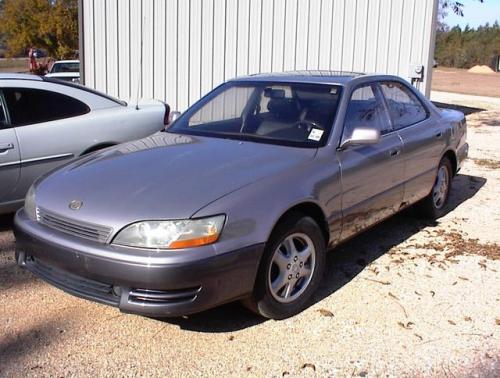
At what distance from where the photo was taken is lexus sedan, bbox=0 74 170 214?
514cm

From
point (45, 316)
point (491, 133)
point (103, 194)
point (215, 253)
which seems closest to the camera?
point (215, 253)

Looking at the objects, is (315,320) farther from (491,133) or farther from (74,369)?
(491,133)

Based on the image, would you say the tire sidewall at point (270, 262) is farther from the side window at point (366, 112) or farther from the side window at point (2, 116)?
the side window at point (2, 116)

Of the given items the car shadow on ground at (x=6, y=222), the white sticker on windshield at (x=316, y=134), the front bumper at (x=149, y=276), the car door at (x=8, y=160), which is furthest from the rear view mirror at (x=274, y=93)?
the car shadow on ground at (x=6, y=222)

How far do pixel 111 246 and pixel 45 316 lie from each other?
954 mm

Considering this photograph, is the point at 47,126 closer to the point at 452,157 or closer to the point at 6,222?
the point at 6,222

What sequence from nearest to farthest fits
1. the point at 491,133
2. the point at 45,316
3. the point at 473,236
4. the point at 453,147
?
1. the point at 45,316
2. the point at 473,236
3. the point at 453,147
4. the point at 491,133

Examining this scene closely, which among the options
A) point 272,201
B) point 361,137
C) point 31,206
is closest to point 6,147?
point 31,206

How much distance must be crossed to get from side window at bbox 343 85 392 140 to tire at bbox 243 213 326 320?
0.88 m

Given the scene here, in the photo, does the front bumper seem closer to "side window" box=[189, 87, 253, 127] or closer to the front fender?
the front fender

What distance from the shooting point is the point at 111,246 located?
10.4 feet

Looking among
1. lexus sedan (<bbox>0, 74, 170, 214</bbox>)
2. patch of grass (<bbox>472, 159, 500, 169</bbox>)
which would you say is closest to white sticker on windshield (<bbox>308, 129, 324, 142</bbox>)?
lexus sedan (<bbox>0, 74, 170, 214</bbox>)

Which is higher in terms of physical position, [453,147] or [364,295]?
[453,147]

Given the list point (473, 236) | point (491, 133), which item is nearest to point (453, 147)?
point (473, 236)
